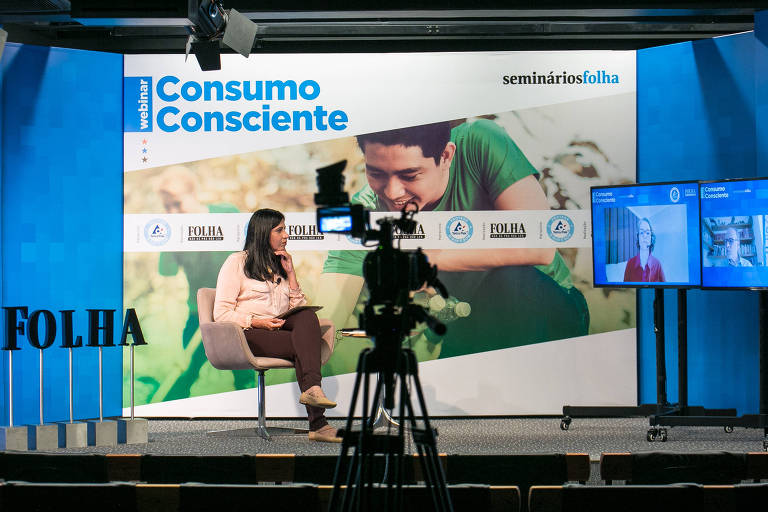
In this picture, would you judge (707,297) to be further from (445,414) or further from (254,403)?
(254,403)

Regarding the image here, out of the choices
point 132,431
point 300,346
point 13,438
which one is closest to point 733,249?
point 300,346

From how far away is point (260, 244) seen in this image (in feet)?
17.9

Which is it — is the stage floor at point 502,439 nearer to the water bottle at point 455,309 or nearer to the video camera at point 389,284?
the water bottle at point 455,309

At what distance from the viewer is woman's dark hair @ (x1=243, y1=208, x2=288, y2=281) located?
17.8 feet

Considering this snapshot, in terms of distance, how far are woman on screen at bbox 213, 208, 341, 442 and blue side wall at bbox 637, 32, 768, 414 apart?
2.43 meters

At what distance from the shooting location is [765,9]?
5797 millimetres

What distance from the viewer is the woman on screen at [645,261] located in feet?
17.9

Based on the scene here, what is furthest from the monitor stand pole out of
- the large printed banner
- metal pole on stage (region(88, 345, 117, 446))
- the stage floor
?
metal pole on stage (region(88, 345, 117, 446))

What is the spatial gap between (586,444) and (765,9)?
9.83 ft

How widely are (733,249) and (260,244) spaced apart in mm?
2712

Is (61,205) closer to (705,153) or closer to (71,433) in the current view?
(71,433)

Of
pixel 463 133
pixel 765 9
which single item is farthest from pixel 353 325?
pixel 765 9

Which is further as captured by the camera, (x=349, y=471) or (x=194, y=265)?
(x=194, y=265)

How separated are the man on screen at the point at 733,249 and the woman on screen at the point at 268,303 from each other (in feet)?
7.77
